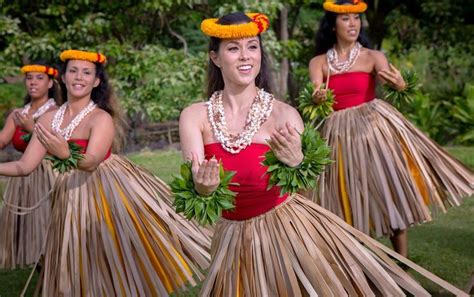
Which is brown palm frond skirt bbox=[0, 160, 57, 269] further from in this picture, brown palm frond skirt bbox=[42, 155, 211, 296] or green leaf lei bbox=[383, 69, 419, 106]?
green leaf lei bbox=[383, 69, 419, 106]

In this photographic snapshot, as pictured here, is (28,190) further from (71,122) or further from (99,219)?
(99,219)

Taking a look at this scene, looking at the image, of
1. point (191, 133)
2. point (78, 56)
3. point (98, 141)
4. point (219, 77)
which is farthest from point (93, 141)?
point (191, 133)

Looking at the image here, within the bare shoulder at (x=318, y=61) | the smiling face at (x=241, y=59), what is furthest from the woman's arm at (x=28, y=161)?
the bare shoulder at (x=318, y=61)

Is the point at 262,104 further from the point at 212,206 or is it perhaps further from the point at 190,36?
the point at 190,36

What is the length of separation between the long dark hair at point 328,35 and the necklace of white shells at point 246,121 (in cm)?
189

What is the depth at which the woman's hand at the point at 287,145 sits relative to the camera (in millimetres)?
2426

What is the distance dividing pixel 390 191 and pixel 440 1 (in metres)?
6.41

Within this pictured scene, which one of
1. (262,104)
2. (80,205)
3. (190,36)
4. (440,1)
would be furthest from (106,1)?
(262,104)

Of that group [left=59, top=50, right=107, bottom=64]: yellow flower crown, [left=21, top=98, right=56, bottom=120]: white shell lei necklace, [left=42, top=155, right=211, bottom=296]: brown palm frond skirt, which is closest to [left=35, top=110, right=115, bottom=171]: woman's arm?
[left=42, top=155, right=211, bottom=296]: brown palm frond skirt

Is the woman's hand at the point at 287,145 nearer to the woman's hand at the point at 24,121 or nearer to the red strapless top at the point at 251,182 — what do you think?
the red strapless top at the point at 251,182

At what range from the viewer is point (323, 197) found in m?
4.32

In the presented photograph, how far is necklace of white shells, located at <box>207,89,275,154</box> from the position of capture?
105 inches

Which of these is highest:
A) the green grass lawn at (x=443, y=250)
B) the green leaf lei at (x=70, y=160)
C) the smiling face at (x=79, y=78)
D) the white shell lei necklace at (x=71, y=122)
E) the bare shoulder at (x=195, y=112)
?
the bare shoulder at (x=195, y=112)

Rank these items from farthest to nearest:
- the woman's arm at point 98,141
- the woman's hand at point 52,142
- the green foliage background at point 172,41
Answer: the green foliage background at point 172,41 → the woman's arm at point 98,141 → the woman's hand at point 52,142
